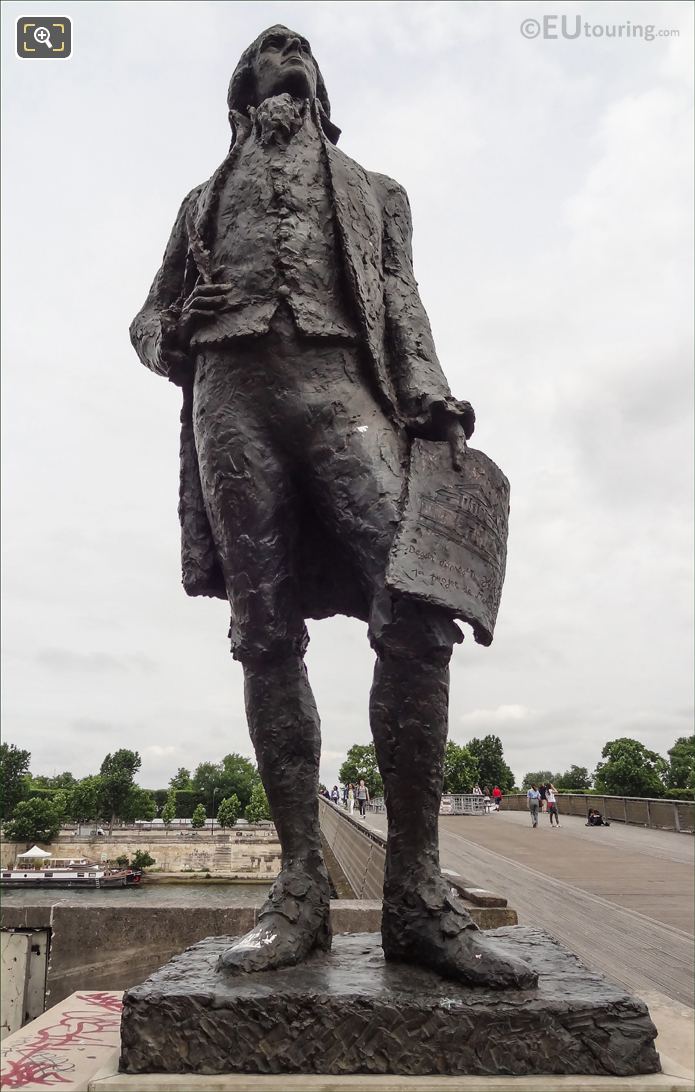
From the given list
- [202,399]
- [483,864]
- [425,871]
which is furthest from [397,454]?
[483,864]

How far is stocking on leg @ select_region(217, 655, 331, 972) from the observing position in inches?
98.3

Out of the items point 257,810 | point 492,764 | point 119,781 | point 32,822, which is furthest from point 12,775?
point 492,764

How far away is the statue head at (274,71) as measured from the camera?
3.07 metres

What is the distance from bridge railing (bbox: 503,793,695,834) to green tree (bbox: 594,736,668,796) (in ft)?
4.90

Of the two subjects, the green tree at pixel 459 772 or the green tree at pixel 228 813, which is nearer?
the green tree at pixel 459 772

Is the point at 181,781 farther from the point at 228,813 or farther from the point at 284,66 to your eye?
the point at 284,66

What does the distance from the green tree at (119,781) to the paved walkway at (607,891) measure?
60.1 metres

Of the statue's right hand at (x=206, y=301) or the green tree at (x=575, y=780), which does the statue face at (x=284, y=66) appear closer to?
the statue's right hand at (x=206, y=301)

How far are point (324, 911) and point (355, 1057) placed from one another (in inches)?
23.3

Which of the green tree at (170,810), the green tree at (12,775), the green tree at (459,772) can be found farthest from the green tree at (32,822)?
the green tree at (459,772)

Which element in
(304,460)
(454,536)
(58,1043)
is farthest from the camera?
(304,460)

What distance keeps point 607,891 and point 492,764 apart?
7033 cm

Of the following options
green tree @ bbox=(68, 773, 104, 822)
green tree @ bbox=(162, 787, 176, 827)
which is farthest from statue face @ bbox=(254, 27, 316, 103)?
green tree @ bbox=(162, 787, 176, 827)

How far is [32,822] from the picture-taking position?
190 ft
